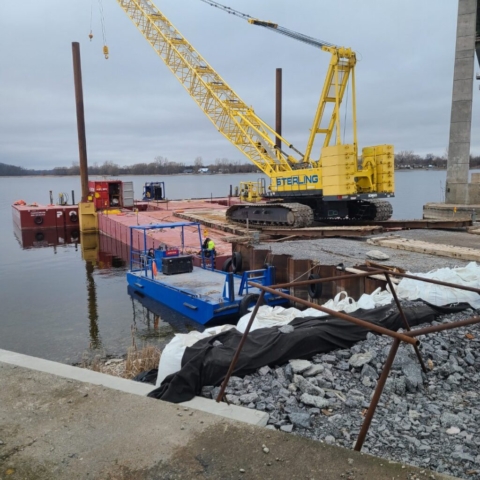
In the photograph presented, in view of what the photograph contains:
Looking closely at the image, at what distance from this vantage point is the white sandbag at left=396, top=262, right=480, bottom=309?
7438 mm

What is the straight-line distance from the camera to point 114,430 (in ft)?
12.5

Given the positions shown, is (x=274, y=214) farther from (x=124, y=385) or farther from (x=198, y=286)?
(x=124, y=385)

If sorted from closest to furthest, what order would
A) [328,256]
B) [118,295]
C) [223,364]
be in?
[223,364] < [328,256] < [118,295]

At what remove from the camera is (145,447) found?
3553 millimetres

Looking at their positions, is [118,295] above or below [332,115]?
below

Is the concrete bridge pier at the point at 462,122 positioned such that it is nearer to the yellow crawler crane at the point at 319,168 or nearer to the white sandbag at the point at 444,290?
the yellow crawler crane at the point at 319,168

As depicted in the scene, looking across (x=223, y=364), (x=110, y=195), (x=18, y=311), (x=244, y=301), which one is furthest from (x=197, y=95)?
(x=223, y=364)

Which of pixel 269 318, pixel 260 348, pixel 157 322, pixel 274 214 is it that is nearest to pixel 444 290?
pixel 269 318

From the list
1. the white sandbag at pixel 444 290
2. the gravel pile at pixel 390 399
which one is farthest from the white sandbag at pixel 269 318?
the white sandbag at pixel 444 290

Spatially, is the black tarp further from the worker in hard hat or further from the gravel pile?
the worker in hard hat

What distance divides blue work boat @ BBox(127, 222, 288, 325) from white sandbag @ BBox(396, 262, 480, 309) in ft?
10.5

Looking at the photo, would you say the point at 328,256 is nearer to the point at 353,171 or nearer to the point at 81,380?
the point at 353,171

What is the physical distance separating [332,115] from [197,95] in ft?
37.4

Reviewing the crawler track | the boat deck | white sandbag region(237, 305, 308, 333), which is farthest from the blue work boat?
the crawler track
